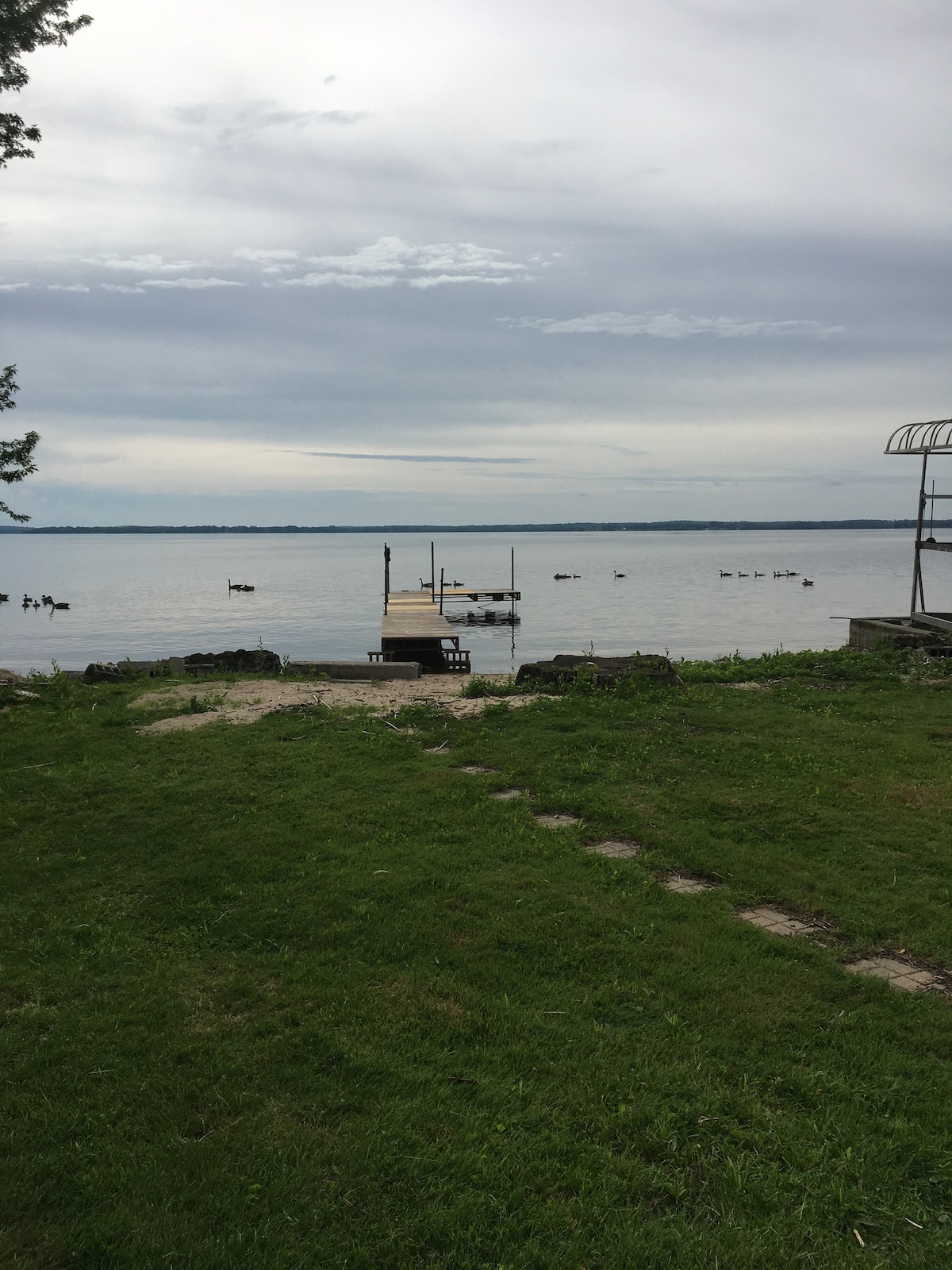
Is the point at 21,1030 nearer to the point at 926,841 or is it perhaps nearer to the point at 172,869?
the point at 172,869

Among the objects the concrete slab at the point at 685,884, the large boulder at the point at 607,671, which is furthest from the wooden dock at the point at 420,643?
the concrete slab at the point at 685,884

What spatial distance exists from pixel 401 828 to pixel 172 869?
5.74 ft

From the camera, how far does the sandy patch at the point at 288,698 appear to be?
11.2 metres

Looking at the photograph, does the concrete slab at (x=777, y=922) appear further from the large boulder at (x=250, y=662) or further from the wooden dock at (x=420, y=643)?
the wooden dock at (x=420, y=643)

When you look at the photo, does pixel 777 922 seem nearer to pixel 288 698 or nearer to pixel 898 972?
pixel 898 972

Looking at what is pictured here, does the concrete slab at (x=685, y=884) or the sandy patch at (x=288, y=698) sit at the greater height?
the sandy patch at (x=288, y=698)

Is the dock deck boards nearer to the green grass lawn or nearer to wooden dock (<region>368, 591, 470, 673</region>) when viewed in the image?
wooden dock (<region>368, 591, 470, 673</region>)

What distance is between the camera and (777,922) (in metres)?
5.34

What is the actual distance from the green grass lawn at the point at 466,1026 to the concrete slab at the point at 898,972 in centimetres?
10

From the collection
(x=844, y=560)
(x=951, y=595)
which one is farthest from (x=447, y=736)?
(x=844, y=560)

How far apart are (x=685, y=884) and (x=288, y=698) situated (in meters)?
7.74

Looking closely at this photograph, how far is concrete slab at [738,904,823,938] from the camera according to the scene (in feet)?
17.0

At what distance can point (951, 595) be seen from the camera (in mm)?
66000

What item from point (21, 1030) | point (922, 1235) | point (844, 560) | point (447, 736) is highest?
point (844, 560)
